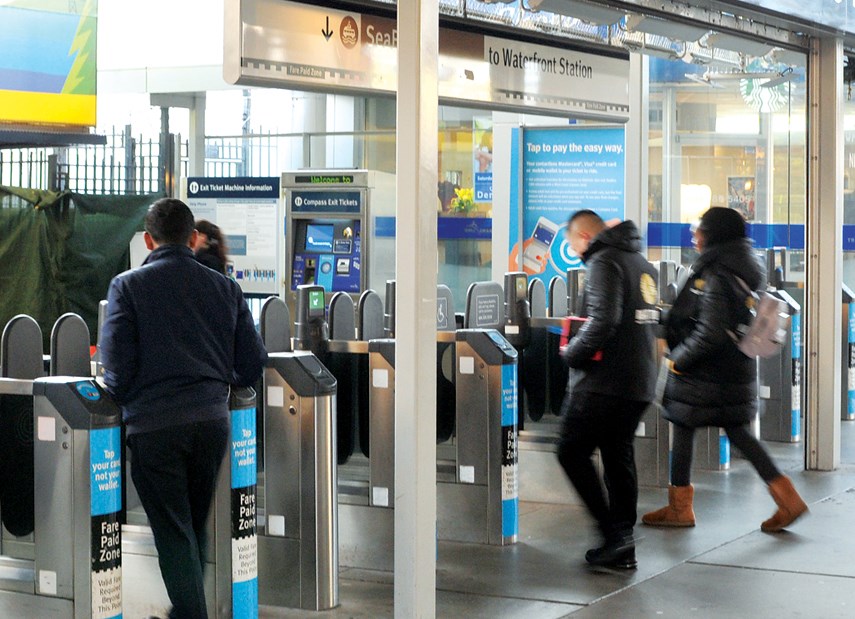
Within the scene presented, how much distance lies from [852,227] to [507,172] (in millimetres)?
4380

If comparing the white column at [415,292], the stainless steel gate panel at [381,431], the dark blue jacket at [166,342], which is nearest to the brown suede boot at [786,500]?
the stainless steel gate panel at [381,431]

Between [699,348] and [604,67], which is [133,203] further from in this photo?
[699,348]

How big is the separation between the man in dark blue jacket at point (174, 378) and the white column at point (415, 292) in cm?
62

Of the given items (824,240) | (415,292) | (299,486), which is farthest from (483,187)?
(415,292)

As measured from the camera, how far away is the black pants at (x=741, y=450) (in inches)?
252

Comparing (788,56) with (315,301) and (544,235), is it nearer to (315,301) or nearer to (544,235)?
(544,235)

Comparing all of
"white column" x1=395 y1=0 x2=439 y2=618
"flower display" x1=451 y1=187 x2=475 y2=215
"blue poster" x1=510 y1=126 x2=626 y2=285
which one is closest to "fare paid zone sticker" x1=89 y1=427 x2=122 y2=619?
"white column" x1=395 y1=0 x2=439 y2=618

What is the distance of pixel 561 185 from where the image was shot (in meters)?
11.3

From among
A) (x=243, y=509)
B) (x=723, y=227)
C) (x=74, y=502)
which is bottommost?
(x=243, y=509)

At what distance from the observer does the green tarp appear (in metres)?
10.3

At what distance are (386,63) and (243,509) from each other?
2.29 meters

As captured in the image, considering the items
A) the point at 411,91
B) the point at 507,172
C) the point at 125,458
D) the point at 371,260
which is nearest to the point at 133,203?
the point at 371,260

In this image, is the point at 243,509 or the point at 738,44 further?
the point at 738,44

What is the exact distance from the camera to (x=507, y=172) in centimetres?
1140
